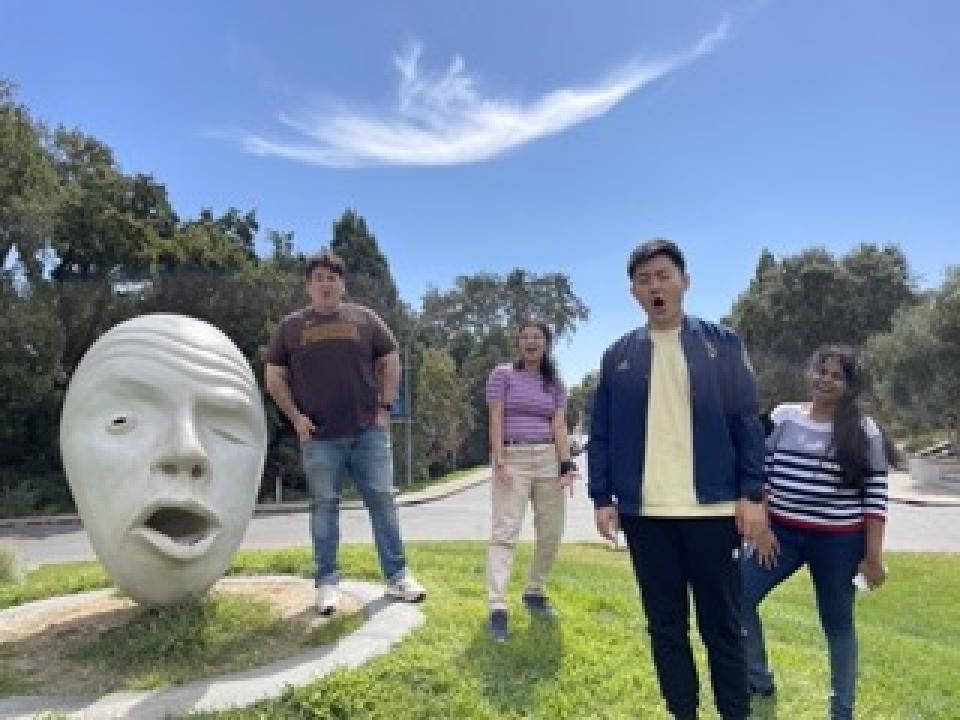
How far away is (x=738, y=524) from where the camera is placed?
11.0 ft

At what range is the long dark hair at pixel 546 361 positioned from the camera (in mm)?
5117

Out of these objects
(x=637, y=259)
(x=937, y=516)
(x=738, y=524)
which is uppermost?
(x=637, y=259)

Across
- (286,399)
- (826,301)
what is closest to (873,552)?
(286,399)

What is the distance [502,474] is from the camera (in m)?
4.97

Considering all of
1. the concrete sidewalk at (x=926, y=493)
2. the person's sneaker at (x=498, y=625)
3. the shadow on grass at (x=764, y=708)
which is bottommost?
the concrete sidewalk at (x=926, y=493)

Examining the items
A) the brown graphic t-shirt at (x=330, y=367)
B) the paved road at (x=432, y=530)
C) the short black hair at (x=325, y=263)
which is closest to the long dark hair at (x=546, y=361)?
the brown graphic t-shirt at (x=330, y=367)

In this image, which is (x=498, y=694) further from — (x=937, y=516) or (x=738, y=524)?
(x=937, y=516)

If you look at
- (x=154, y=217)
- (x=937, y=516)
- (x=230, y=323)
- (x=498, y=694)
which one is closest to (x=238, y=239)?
(x=154, y=217)

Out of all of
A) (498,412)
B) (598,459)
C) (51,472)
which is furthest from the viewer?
(51,472)

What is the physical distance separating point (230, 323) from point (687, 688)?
76.9ft

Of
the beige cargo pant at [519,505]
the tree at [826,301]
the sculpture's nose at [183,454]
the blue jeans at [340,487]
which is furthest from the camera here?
the tree at [826,301]

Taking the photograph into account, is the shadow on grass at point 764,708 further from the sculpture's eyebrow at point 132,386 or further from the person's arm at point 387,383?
the sculpture's eyebrow at point 132,386

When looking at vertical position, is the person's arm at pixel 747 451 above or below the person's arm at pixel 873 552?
above

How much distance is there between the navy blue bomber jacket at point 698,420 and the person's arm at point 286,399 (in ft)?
6.62
